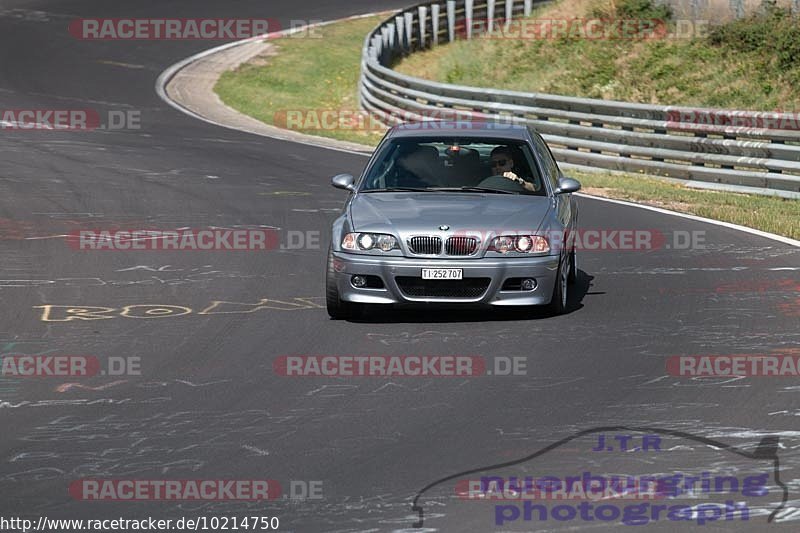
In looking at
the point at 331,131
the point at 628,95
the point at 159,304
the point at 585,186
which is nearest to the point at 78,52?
the point at 331,131

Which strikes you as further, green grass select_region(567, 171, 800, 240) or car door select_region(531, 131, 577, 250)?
green grass select_region(567, 171, 800, 240)

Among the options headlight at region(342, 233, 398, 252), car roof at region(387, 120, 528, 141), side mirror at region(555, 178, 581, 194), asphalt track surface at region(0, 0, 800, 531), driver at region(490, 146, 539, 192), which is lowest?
asphalt track surface at region(0, 0, 800, 531)

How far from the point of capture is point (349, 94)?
118 ft

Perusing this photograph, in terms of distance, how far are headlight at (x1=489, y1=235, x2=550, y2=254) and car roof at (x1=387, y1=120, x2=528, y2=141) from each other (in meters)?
1.51

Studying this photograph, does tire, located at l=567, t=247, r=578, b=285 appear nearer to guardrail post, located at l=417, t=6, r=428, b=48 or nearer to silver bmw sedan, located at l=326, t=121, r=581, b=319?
silver bmw sedan, located at l=326, t=121, r=581, b=319

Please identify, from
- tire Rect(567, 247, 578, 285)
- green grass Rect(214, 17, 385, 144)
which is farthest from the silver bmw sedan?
green grass Rect(214, 17, 385, 144)

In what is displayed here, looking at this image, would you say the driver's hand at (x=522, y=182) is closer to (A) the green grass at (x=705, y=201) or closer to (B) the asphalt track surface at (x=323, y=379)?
(B) the asphalt track surface at (x=323, y=379)

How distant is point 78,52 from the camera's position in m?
41.0

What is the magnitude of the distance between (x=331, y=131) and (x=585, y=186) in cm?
1019

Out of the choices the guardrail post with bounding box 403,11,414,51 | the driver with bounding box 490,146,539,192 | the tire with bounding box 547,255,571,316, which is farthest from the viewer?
the guardrail post with bounding box 403,11,414,51

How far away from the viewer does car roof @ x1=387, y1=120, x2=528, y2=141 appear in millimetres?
12711

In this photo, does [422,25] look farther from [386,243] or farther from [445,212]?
[386,243]

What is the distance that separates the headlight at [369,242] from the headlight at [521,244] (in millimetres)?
784

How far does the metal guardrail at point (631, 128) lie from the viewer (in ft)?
67.8
